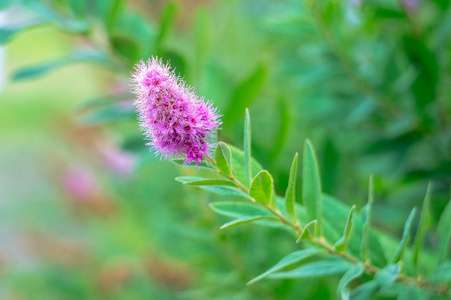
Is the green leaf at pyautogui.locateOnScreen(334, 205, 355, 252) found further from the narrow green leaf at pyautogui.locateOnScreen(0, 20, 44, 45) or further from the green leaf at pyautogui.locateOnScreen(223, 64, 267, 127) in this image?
the narrow green leaf at pyautogui.locateOnScreen(0, 20, 44, 45)

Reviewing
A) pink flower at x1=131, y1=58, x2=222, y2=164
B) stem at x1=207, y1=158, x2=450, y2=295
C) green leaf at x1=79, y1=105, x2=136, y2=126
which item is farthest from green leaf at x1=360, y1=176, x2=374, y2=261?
green leaf at x1=79, y1=105, x2=136, y2=126

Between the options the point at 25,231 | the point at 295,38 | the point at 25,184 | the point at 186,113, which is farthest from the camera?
the point at 25,184

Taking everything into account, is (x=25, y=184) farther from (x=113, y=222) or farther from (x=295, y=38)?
(x=295, y=38)

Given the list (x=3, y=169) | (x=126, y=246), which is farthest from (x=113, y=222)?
(x=3, y=169)

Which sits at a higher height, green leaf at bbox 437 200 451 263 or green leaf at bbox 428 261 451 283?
green leaf at bbox 437 200 451 263

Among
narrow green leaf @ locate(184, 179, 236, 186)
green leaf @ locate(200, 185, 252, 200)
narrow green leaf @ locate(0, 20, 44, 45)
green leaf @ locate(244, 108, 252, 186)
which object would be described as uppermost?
narrow green leaf @ locate(0, 20, 44, 45)

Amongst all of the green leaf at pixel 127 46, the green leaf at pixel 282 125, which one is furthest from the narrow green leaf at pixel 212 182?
the green leaf at pixel 127 46

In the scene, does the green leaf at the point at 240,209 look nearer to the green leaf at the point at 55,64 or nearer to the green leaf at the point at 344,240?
the green leaf at the point at 344,240
